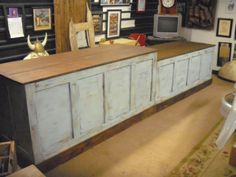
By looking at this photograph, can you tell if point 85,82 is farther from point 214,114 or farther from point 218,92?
point 218,92

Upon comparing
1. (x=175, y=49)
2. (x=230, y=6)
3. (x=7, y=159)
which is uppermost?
(x=230, y=6)

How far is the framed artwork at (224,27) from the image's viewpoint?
5024 millimetres

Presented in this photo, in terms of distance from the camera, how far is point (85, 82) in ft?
8.23

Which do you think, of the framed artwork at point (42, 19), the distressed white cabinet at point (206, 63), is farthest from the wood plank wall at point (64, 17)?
the distressed white cabinet at point (206, 63)

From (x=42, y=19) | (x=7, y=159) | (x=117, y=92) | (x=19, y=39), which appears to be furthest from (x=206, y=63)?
(x=7, y=159)

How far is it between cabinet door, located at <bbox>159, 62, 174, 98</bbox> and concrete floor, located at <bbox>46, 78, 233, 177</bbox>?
262 mm

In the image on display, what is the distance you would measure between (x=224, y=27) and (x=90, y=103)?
3.68 meters

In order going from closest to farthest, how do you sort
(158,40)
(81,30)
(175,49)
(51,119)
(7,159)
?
(7,159), (51,119), (81,30), (175,49), (158,40)

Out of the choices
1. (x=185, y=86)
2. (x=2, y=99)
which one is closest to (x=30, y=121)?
(x=2, y=99)

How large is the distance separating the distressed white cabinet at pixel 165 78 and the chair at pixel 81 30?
1.15 meters

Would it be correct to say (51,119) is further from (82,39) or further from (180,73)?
(180,73)

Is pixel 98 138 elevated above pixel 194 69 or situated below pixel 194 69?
below

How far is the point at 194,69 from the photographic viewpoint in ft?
13.9

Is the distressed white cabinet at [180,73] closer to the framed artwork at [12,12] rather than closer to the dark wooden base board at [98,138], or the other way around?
the dark wooden base board at [98,138]
